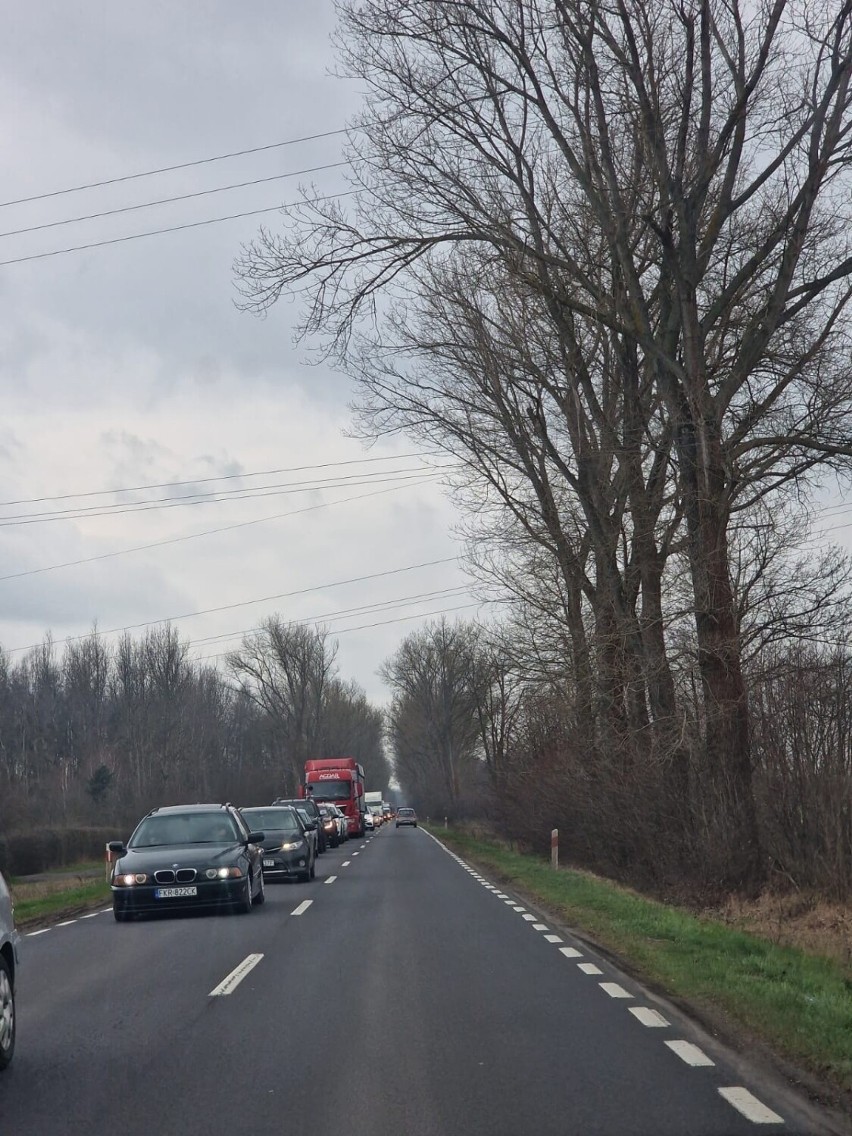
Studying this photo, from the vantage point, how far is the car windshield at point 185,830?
61.4ft

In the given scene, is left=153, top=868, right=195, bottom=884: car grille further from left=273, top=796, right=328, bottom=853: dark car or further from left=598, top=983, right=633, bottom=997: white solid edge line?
left=273, top=796, right=328, bottom=853: dark car

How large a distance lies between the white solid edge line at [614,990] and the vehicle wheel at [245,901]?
7998mm

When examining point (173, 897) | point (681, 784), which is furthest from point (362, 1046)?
point (681, 784)

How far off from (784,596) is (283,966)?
12885 millimetres

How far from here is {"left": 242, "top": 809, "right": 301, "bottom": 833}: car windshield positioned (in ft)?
87.3

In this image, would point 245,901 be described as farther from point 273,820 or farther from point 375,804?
point 375,804

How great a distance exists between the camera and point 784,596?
883 inches

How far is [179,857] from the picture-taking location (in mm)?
17719

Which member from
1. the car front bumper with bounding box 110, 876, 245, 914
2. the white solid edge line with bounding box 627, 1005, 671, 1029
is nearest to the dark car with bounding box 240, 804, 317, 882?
the car front bumper with bounding box 110, 876, 245, 914

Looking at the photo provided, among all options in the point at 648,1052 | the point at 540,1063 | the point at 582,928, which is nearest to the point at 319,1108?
the point at 540,1063

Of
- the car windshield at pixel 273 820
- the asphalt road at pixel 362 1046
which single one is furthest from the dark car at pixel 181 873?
the car windshield at pixel 273 820

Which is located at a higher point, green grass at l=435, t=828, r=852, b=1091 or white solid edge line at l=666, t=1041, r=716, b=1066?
white solid edge line at l=666, t=1041, r=716, b=1066

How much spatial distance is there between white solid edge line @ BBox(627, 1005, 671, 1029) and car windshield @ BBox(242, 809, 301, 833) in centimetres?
1747

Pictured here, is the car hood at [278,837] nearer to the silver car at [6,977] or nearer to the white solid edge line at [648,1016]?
the white solid edge line at [648,1016]
